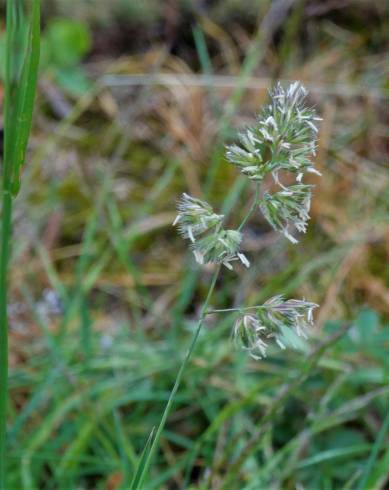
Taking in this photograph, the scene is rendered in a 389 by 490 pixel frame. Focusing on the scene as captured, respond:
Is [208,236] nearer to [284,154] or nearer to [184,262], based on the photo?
[284,154]

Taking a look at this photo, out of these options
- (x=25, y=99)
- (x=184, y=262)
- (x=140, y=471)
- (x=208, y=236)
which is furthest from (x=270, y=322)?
(x=184, y=262)

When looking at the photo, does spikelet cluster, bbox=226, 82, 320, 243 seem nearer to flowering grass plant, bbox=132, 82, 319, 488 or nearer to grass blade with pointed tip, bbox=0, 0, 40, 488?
flowering grass plant, bbox=132, 82, 319, 488

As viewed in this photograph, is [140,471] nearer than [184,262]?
Yes

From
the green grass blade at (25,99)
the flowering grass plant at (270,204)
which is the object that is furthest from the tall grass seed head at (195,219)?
the green grass blade at (25,99)

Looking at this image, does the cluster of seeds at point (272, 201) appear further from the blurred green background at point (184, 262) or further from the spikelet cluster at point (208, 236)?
the blurred green background at point (184, 262)

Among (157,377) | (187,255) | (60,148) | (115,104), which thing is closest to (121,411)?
(157,377)

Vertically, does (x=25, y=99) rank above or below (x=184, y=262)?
above

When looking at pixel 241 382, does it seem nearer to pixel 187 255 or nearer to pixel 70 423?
pixel 70 423

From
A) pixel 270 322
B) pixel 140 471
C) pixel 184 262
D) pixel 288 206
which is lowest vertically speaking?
pixel 184 262
